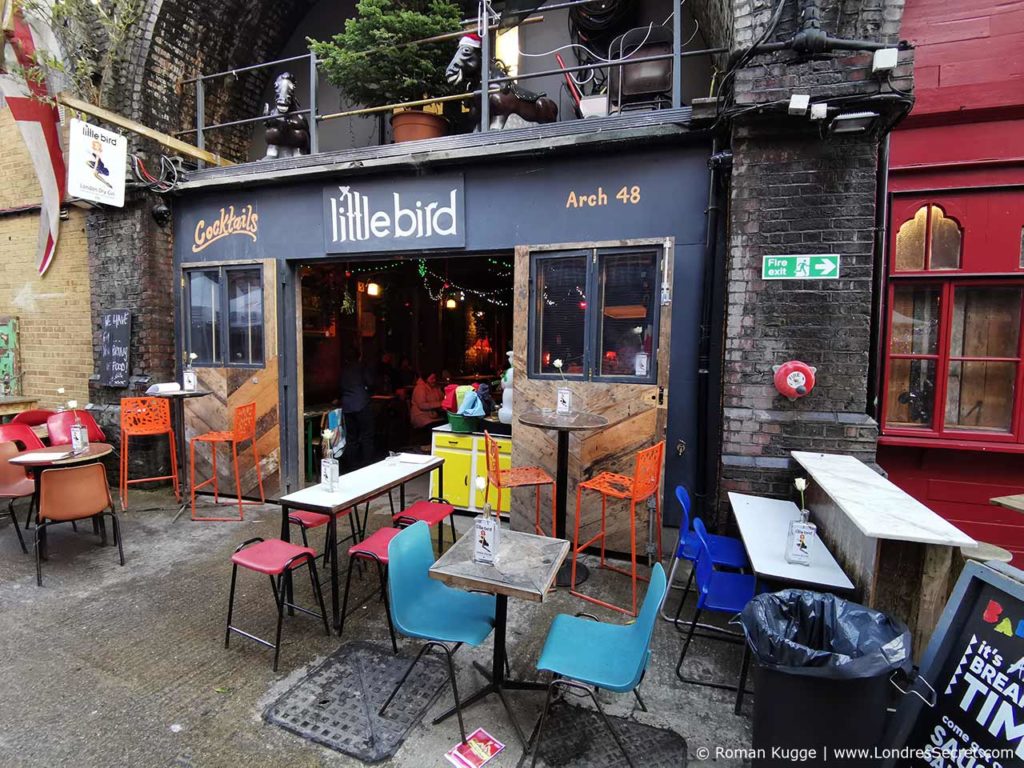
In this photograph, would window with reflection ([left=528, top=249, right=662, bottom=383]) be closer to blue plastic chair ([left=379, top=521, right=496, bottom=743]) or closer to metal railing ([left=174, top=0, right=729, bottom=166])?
metal railing ([left=174, top=0, right=729, bottom=166])

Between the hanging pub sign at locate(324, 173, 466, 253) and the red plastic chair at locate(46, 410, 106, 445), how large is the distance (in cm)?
385

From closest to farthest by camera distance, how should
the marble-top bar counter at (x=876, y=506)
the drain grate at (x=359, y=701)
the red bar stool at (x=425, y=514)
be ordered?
the marble-top bar counter at (x=876, y=506) < the drain grate at (x=359, y=701) < the red bar stool at (x=425, y=514)

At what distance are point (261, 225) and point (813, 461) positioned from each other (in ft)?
21.5

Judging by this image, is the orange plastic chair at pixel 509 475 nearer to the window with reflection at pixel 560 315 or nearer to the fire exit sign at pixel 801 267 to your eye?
the window with reflection at pixel 560 315

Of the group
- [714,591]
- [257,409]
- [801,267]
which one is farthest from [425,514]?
[801,267]

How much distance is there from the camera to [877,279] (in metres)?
4.11

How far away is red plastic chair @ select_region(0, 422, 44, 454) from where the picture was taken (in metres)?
5.58

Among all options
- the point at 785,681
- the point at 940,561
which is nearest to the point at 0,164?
the point at 785,681

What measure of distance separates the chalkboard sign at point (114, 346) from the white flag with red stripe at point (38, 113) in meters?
1.74

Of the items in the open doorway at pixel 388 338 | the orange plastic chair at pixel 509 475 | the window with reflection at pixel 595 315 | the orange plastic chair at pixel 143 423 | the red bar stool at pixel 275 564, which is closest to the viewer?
the red bar stool at pixel 275 564

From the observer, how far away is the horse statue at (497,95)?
17.5 ft

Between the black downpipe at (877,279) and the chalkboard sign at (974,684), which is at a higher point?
the black downpipe at (877,279)

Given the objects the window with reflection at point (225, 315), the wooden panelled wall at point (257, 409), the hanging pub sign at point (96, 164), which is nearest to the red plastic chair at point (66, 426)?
the wooden panelled wall at point (257, 409)

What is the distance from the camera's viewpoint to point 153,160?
657 cm
